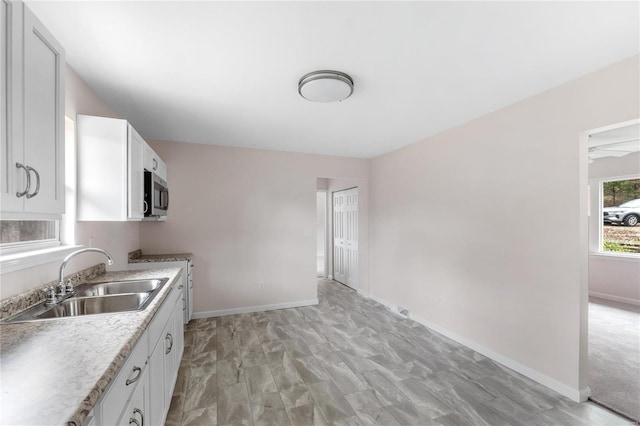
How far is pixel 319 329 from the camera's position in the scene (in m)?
3.65

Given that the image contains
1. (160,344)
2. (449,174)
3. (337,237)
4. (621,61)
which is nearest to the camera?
(160,344)

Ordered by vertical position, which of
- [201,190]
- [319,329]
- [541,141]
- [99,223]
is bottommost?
[319,329]

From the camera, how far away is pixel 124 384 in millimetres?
1158

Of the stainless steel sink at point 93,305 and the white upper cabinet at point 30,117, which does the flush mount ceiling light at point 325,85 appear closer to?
the white upper cabinet at point 30,117

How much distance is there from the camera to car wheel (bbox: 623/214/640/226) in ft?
15.6

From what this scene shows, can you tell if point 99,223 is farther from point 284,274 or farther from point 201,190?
point 284,274

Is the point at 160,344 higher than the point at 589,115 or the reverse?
the reverse

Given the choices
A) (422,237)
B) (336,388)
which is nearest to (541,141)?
(422,237)

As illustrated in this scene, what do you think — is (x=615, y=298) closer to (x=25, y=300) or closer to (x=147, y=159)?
(x=147, y=159)

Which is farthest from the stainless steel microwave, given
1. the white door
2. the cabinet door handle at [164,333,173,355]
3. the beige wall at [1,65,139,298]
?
the white door

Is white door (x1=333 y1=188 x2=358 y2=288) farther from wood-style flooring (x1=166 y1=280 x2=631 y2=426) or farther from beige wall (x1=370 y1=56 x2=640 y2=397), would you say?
wood-style flooring (x1=166 y1=280 x2=631 y2=426)

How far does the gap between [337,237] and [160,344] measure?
4.77 m

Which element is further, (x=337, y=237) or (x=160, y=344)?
(x=337, y=237)

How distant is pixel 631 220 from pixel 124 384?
7.22 metres
